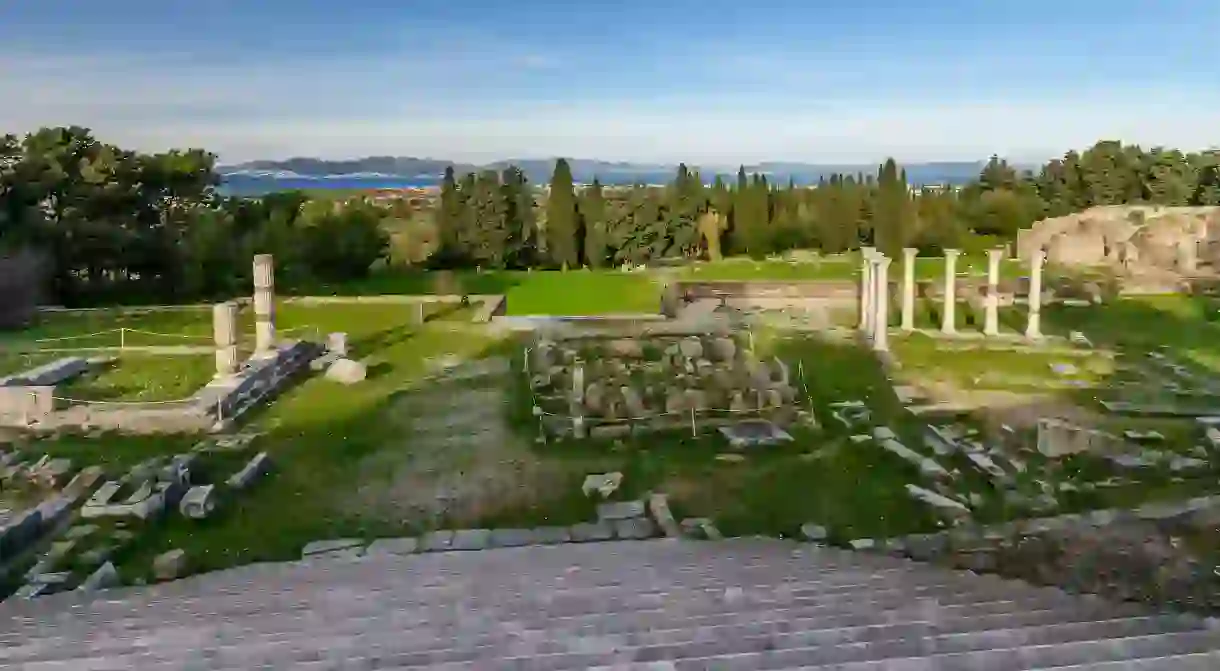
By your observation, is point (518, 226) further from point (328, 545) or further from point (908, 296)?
point (328, 545)

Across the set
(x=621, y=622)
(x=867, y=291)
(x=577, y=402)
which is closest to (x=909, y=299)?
(x=867, y=291)

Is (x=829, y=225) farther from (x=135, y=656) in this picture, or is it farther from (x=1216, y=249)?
(x=135, y=656)

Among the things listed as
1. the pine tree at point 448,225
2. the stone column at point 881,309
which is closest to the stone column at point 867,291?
the stone column at point 881,309

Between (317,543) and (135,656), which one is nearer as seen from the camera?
(135,656)

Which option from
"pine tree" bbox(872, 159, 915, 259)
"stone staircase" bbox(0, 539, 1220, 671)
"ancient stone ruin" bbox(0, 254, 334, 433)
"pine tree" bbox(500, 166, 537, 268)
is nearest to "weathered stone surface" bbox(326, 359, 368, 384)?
"ancient stone ruin" bbox(0, 254, 334, 433)

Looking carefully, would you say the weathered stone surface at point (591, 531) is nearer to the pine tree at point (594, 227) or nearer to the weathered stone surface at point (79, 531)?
the weathered stone surface at point (79, 531)

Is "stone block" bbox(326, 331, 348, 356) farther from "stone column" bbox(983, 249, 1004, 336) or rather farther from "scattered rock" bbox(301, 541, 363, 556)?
"stone column" bbox(983, 249, 1004, 336)

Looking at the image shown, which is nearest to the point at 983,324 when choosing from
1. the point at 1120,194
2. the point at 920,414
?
the point at 920,414
